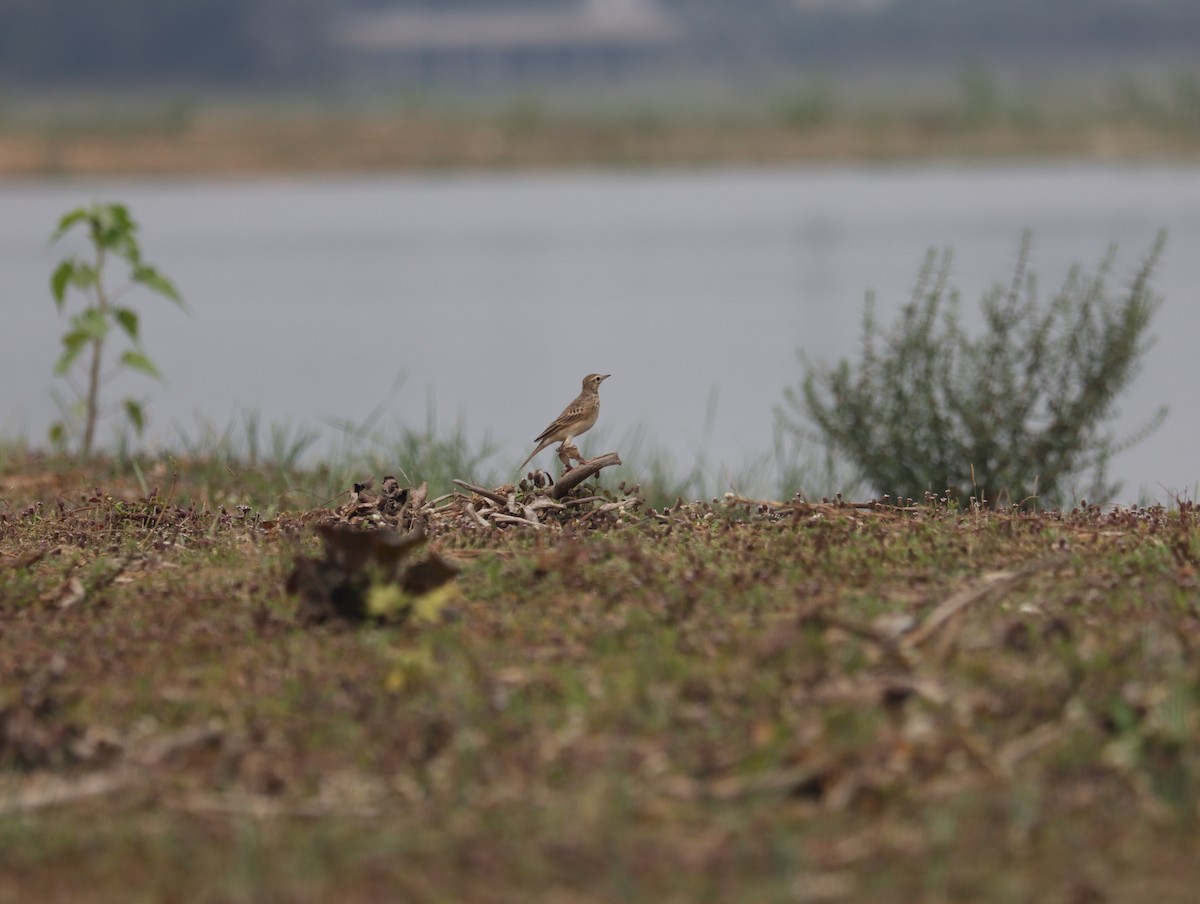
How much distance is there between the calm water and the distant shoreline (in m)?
0.92

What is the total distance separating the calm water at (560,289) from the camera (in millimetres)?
13125

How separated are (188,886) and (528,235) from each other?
2612cm

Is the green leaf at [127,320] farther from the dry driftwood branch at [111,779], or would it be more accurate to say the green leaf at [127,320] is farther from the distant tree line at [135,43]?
the distant tree line at [135,43]

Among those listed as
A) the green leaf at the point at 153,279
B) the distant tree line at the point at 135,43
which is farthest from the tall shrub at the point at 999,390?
the distant tree line at the point at 135,43

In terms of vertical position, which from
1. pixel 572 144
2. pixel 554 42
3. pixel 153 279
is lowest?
pixel 153 279

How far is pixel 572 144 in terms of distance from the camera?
41344 mm

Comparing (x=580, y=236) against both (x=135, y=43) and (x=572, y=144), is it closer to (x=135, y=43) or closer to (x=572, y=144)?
(x=572, y=144)

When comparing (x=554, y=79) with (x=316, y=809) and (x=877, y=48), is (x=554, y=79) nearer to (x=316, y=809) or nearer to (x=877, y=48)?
(x=877, y=48)

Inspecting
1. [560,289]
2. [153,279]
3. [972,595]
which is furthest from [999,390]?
[560,289]

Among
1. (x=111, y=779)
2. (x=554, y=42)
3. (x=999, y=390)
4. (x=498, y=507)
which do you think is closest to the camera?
(x=111, y=779)

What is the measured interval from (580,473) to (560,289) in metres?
17.1

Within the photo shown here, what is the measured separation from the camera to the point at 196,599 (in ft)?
13.1

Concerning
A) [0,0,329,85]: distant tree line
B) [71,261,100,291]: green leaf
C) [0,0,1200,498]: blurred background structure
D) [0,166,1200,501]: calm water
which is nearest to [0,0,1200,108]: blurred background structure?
[0,0,329,85]: distant tree line

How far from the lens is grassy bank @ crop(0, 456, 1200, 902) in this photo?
264 centimetres
